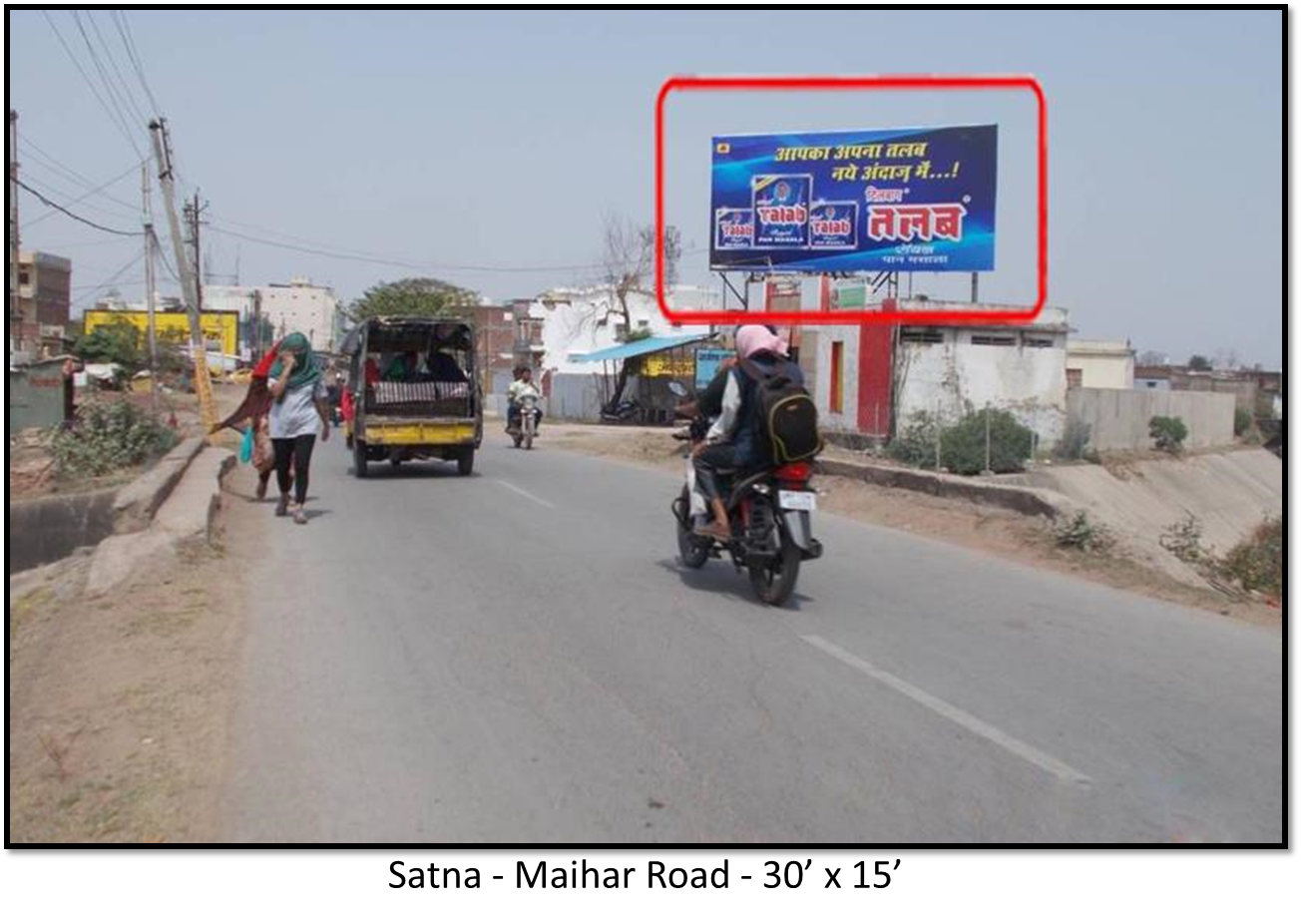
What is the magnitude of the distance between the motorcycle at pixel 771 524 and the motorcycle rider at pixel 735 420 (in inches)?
3.4

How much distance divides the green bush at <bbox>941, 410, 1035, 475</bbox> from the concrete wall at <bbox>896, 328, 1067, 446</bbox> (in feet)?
4.84

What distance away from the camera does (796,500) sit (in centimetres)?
775

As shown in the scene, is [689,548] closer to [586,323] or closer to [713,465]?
[713,465]

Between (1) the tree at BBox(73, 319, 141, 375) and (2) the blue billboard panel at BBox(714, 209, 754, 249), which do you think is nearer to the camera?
(2) the blue billboard panel at BBox(714, 209, 754, 249)

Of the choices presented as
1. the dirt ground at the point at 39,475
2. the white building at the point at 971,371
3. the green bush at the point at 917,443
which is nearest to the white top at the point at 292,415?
the dirt ground at the point at 39,475

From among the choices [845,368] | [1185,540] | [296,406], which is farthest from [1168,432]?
[845,368]

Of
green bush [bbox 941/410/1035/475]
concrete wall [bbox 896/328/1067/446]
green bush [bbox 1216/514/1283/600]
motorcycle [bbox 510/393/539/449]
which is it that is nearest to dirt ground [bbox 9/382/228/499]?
motorcycle [bbox 510/393/539/449]

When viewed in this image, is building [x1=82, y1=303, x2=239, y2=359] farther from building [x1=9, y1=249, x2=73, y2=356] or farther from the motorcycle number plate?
the motorcycle number plate

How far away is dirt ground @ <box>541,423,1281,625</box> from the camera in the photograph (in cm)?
422

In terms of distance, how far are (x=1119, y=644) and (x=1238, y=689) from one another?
1.57 m

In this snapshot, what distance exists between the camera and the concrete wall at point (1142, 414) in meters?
4.34

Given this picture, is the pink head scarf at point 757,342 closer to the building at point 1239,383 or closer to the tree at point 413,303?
the building at point 1239,383

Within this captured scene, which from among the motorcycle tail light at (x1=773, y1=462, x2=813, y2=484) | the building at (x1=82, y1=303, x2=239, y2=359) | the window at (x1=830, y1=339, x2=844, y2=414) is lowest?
the motorcycle tail light at (x1=773, y1=462, x2=813, y2=484)

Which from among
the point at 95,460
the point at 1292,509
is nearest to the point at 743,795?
the point at 1292,509
